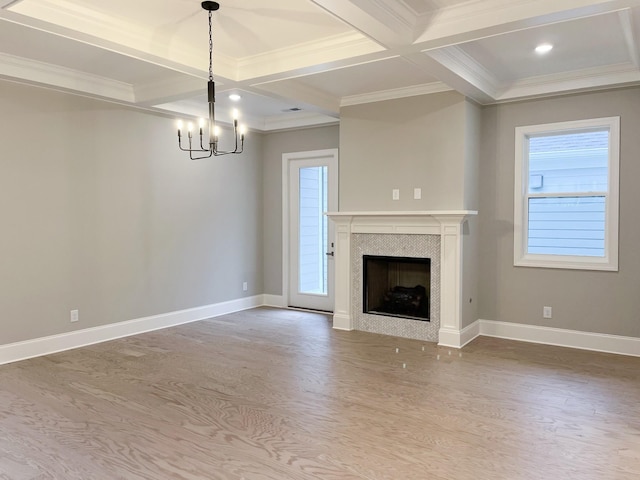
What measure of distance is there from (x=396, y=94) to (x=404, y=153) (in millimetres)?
628

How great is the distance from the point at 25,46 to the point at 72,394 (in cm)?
276

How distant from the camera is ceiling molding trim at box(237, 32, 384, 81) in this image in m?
3.79

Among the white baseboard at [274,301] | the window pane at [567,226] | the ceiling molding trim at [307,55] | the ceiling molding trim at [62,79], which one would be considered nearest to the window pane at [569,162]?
the window pane at [567,226]

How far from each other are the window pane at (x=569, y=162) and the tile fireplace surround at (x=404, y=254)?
2.88 ft

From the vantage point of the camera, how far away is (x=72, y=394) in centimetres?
361

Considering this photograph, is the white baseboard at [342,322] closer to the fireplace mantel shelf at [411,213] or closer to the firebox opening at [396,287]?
the firebox opening at [396,287]

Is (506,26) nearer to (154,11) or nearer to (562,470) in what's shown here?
(154,11)

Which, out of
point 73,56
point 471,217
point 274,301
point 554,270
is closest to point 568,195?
point 554,270

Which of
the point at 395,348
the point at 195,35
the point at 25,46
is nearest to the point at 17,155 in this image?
the point at 25,46

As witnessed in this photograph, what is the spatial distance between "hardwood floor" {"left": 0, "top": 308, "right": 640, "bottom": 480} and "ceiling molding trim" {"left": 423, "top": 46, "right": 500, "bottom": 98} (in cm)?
256

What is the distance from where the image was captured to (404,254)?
5258mm

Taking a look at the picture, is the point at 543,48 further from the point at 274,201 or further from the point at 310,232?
the point at 274,201

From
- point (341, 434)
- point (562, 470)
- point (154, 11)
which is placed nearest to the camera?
point (562, 470)

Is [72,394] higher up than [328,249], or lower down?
lower down
